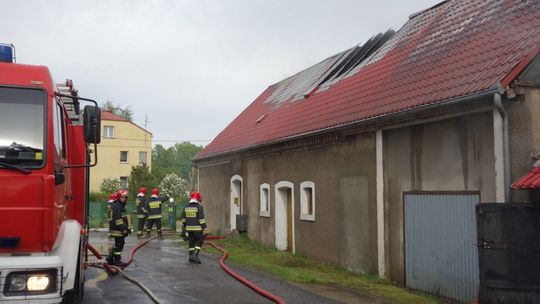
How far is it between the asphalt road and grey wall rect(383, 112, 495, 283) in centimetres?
224

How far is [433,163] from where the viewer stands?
973cm

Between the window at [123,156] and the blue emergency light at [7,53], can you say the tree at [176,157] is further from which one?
the blue emergency light at [7,53]

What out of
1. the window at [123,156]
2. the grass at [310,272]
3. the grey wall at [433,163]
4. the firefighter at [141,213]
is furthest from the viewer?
the window at [123,156]

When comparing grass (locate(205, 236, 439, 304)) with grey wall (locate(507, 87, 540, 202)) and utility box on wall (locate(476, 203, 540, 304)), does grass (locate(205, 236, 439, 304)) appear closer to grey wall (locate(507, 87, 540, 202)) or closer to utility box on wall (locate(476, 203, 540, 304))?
utility box on wall (locate(476, 203, 540, 304))

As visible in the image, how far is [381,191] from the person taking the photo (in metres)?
11.0

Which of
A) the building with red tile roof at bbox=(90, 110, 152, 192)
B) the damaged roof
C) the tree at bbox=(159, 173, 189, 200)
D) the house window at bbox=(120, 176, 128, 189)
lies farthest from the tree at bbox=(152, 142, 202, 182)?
the damaged roof

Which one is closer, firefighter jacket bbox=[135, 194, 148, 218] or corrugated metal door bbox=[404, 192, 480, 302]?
corrugated metal door bbox=[404, 192, 480, 302]

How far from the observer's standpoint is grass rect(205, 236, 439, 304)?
9711 millimetres

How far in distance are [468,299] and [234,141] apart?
13.2 meters

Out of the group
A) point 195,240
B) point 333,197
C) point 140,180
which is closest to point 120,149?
point 140,180

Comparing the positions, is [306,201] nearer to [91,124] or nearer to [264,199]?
[264,199]

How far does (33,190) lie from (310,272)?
26.5ft

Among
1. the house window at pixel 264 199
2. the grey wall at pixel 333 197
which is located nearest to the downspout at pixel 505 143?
the grey wall at pixel 333 197

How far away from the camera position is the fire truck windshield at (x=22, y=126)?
16.7ft
